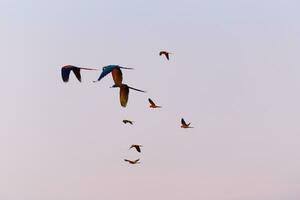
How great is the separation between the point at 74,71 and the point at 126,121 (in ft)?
78.7

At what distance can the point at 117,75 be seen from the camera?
27.3 m

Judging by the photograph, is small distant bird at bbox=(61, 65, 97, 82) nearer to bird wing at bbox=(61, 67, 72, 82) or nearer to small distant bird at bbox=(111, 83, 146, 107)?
bird wing at bbox=(61, 67, 72, 82)

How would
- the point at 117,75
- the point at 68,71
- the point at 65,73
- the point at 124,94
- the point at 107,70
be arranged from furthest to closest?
1. the point at 68,71
2. the point at 65,73
3. the point at 124,94
4. the point at 117,75
5. the point at 107,70

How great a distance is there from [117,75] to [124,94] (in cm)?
103

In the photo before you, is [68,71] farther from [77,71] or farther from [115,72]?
[115,72]

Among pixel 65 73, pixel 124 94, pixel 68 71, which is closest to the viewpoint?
pixel 124 94

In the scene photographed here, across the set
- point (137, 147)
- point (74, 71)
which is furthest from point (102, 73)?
point (137, 147)

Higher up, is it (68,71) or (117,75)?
(68,71)

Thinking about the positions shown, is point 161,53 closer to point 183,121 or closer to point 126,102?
point 183,121

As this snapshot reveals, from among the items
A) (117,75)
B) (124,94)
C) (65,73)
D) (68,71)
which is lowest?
(124,94)

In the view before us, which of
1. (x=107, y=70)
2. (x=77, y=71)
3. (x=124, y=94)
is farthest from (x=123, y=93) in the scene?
(x=77, y=71)

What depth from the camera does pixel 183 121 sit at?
5428 cm

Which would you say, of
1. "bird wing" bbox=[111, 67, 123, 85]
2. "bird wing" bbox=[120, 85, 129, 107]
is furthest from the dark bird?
"bird wing" bbox=[120, 85, 129, 107]

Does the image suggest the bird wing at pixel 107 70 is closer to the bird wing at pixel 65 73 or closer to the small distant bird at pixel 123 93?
the small distant bird at pixel 123 93
